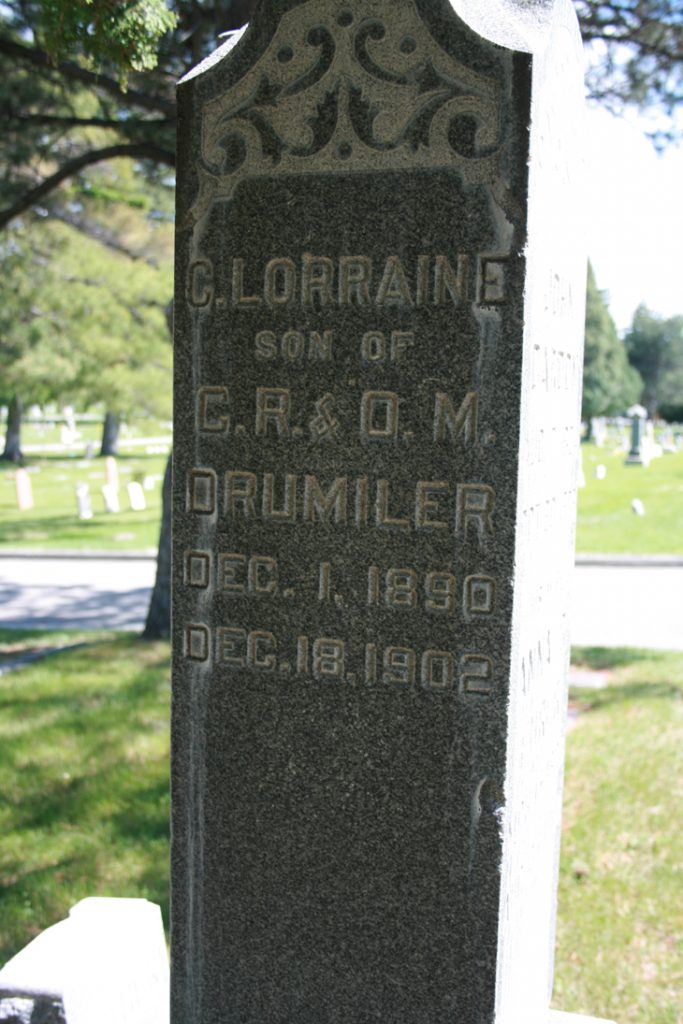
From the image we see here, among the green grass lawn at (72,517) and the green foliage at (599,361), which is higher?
the green foliage at (599,361)

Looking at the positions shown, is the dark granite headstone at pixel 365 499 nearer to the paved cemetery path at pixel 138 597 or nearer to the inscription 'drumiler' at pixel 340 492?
the inscription 'drumiler' at pixel 340 492

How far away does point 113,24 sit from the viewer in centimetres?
334

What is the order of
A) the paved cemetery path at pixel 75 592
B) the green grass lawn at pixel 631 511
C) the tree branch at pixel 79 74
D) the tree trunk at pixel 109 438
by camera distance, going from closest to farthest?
the tree branch at pixel 79 74
the paved cemetery path at pixel 75 592
the green grass lawn at pixel 631 511
the tree trunk at pixel 109 438

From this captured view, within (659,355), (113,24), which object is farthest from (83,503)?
(659,355)

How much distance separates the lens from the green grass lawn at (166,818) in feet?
13.5

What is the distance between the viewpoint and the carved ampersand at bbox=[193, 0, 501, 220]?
2.34 metres

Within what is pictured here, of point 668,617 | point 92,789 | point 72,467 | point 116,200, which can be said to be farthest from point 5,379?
point 92,789

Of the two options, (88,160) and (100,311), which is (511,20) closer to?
(88,160)

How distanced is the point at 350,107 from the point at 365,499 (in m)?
0.94

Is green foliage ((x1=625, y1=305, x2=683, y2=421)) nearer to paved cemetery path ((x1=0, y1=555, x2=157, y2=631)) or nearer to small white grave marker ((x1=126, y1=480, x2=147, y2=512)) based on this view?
small white grave marker ((x1=126, y1=480, x2=147, y2=512))

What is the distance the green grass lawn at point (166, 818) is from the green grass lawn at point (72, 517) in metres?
9.59

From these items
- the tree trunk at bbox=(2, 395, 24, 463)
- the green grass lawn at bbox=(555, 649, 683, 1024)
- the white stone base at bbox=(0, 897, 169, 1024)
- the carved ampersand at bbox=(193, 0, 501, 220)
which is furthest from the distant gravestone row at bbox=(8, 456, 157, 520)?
the carved ampersand at bbox=(193, 0, 501, 220)

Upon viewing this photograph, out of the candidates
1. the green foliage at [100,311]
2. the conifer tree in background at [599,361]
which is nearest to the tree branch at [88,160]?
the green foliage at [100,311]

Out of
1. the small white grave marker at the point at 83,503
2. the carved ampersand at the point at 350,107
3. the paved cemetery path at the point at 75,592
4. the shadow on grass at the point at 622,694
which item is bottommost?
the paved cemetery path at the point at 75,592
